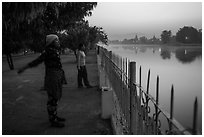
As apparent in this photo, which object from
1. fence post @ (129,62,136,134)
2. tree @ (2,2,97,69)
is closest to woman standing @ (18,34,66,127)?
tree @ (2,2,97,69)

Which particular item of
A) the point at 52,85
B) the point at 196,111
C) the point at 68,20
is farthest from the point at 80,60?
the point at 196,111

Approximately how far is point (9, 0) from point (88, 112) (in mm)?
3300

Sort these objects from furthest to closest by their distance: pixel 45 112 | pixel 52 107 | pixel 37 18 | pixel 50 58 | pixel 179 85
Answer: pixel 179 85, pixel 45 112, pixel 37 18, pixel 52 107, pixel 50 58

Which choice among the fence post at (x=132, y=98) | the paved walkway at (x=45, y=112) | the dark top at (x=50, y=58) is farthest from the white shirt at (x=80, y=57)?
the fence post at (x=132, y=98)

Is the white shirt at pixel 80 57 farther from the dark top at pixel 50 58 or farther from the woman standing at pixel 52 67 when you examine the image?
the dark top at pixel 50 58

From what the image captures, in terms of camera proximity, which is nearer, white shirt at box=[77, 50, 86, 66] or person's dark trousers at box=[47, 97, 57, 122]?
person's dark trousers at box=[47, 97, 57, 122]

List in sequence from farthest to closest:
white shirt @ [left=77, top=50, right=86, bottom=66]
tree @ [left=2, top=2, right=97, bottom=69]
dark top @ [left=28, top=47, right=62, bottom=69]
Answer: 1. white shirt @ [left=77, top=50, right=86, bottom=66]
2. dark top @ [left=28, top=47, right=62, bottom=69]
3. tree @ [left=2, top=2, right=97, bottom=69]

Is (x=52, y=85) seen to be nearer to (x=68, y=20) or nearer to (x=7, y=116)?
(x=7, y=116)

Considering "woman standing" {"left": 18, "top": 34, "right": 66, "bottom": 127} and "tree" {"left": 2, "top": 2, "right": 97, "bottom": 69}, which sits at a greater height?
"tree" {"left": 2, "top": 2, "right": 97, "bottom": 69}

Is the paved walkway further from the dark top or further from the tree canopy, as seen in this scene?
the tree canopy

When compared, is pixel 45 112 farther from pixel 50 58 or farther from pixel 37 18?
pixel 37 18

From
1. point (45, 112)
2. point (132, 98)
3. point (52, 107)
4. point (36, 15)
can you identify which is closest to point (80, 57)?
point (45, 112)

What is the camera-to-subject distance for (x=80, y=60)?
27.0 ft

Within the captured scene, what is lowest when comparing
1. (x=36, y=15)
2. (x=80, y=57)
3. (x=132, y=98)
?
(x=132, y=98)
